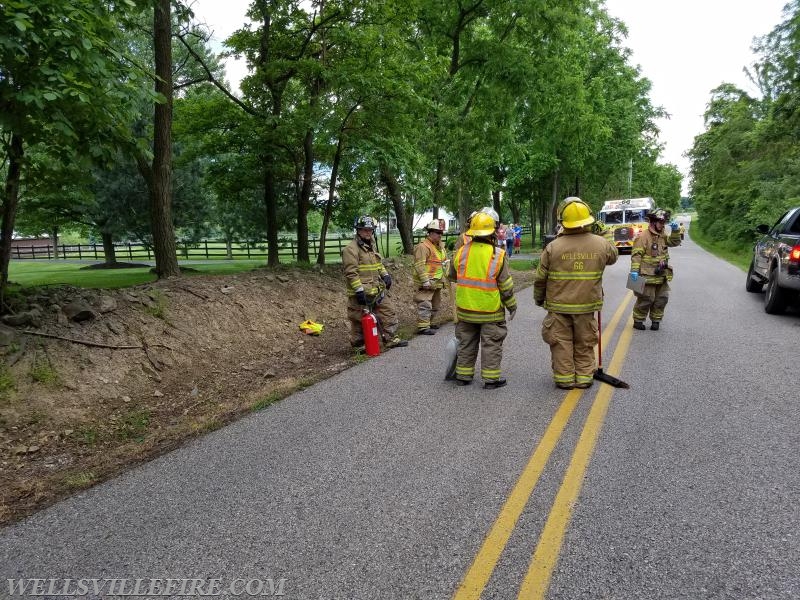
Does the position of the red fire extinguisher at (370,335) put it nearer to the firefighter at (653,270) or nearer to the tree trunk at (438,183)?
the firefighter at (653,270)

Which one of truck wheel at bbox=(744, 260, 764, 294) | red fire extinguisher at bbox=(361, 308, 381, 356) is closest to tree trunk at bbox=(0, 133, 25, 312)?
red fire extinguisher at bbox=(361, 308, 381, 356)

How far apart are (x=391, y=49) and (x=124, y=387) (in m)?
8.70

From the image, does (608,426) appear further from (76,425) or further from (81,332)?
(81,332)

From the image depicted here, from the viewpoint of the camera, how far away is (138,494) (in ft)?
11.9

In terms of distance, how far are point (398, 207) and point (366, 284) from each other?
993 centimetres

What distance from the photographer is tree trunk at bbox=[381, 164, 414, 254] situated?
15.9 meters

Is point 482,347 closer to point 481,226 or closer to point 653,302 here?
point 481,226

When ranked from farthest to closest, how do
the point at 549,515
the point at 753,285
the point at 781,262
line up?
the point at 753,285 < the point at 781,262 < the point at 549,515

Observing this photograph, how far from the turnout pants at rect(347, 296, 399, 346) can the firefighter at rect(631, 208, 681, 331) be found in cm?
386

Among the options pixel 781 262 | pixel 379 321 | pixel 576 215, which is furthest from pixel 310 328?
pixel 781 262

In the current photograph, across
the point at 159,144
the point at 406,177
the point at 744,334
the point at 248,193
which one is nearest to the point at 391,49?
the point at 406,177

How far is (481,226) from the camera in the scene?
18.3 ft

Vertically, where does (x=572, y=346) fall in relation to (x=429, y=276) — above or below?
below

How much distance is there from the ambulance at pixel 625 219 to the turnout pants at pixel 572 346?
21.7 m
